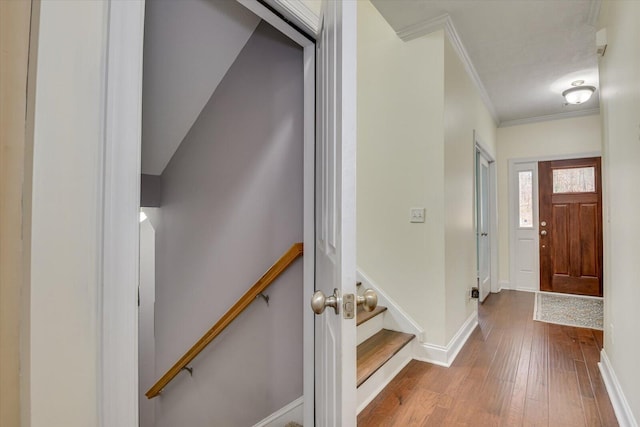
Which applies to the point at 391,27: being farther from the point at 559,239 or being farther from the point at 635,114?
the point at 559,239

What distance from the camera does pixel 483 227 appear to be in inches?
176

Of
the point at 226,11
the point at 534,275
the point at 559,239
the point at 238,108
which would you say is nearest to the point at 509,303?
the point at 534,275

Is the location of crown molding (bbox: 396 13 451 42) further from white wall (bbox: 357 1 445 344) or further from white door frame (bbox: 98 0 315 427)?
white door frame (bbox: 98 0 315 427)

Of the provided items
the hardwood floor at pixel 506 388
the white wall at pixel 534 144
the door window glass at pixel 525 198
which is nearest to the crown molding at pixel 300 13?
the hardwood floor at pixel 506 388

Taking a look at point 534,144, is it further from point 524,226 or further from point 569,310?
point 569,310

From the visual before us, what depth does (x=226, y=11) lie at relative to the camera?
66.6 inches

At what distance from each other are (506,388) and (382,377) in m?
0.81

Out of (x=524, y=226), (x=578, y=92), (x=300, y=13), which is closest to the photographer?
(x=300, y=13)

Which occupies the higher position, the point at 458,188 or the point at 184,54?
the point at 184,54

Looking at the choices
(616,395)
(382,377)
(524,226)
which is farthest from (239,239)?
(524,226)

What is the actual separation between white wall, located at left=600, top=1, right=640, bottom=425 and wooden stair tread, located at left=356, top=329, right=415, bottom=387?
1.20m

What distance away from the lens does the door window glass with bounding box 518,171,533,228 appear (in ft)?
15.5

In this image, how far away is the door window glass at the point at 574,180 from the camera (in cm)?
431

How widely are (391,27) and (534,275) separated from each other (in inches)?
168
